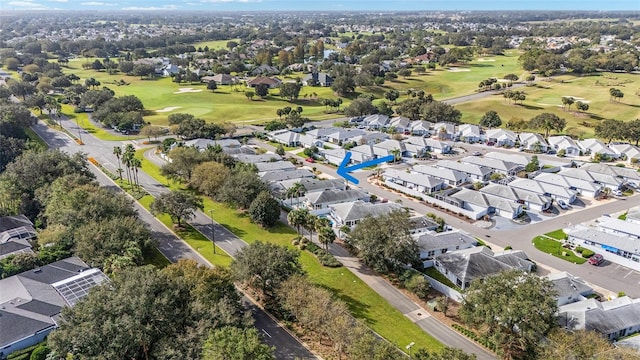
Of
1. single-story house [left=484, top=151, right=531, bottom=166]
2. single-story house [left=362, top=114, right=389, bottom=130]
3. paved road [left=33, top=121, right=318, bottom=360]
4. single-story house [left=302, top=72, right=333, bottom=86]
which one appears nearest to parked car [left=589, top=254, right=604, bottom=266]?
single-story house [left=484, top=151, right=531, bottom=166]

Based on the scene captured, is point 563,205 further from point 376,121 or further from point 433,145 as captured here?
point 376,121

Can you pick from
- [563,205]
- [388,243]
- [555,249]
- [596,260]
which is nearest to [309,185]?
[388,243]

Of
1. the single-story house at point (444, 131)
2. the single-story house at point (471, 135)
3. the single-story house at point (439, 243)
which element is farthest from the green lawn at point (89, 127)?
the single-story house at point (439, 243)

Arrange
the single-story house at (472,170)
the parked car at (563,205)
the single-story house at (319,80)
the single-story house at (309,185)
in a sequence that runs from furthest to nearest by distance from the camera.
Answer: the single-story house at (319,80) < the single-story house at (472,170) < the single-story house at (309,185) < the parked car at (563,205)

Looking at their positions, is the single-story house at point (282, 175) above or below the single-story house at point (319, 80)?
below

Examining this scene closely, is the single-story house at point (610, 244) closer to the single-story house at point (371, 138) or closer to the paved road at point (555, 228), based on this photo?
the paved road at point (555, 228)

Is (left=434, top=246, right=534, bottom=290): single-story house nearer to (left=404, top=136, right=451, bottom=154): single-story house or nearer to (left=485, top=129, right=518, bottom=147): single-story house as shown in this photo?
(left=404, top=136, right=451, bottom=154): single-story house

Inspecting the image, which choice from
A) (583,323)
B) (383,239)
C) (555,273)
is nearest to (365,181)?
(383,239)
